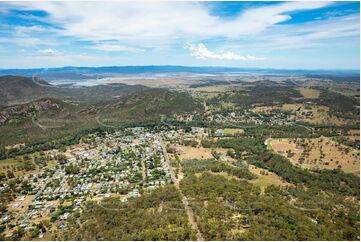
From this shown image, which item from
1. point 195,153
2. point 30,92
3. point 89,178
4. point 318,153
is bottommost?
point 89,178

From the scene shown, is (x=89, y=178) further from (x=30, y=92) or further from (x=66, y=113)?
(x=30, y=92)

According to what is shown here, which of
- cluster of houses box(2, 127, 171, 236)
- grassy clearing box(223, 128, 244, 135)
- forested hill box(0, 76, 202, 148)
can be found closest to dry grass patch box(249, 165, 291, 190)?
cluster of houses box(2, 127, 171, 236)

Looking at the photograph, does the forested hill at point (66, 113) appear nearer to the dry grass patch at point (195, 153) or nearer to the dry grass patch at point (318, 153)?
the dry grass patch at point (195, 153)

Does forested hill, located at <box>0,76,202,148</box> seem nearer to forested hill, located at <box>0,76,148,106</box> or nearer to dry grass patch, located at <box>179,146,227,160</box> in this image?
forested hill, located at <box>0,76,148,106</box>

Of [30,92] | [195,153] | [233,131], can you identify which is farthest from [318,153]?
[30,92]

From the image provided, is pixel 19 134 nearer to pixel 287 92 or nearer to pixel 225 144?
pixel 225 144
